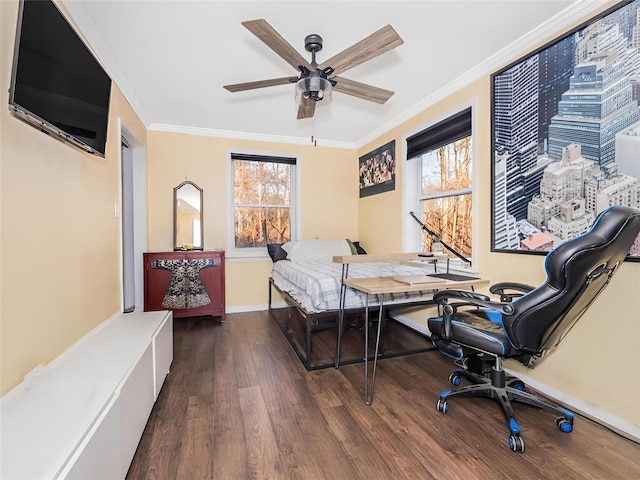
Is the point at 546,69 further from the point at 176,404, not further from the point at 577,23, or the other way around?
the point at 176,404

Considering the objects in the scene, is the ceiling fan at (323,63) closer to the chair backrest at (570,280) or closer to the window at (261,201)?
the chair backrest at (570,280)

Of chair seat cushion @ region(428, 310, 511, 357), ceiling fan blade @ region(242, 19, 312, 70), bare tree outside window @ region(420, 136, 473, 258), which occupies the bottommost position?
chair seat cushion @ region(428, 310, 511, 357)

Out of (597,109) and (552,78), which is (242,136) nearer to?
(552,78)

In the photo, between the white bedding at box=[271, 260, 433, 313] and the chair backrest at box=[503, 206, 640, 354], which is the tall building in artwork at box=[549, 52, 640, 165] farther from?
the white bedding at box=[271, 260, 433, 313]

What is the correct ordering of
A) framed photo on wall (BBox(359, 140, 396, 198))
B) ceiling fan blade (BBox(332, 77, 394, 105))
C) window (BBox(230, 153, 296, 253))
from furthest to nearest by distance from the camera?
window (BBox(230, 153, 296, 253))
framed photo on wall (BBox(359, 140, 396, 198))
ceiling fan blade (BBox(332, 77, 394, 105))

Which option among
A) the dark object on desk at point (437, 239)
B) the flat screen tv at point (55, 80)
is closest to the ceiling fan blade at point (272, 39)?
the flat screen tv at point (55, 80)

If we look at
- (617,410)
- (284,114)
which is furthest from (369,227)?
(617,410)

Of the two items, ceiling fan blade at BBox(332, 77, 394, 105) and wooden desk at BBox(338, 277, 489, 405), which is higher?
ceiling fan blade at BBox(332, 77, 394, 105)

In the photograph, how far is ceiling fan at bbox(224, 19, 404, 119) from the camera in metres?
1.62

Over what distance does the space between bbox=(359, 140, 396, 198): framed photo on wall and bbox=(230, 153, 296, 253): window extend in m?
1.05

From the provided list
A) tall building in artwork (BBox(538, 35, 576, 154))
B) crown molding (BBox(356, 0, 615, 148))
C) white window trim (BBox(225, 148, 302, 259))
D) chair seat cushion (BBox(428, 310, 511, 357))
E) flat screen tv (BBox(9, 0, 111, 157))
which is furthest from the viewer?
white window trim (BBox(225, 148, 302, 259))

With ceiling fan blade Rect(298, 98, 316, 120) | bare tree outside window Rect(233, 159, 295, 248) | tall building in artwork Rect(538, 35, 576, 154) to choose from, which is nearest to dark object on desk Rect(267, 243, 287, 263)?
bare tree outside window Rect(233, 159, 295, 248)

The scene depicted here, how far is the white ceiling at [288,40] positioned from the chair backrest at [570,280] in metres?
1.44

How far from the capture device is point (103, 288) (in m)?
2.15
